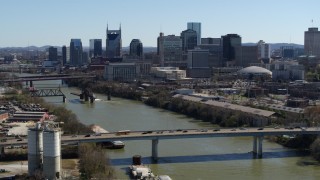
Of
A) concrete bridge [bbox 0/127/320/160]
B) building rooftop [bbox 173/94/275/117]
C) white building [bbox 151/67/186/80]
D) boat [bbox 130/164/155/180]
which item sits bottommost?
boat [bbox 130/164/155/180]

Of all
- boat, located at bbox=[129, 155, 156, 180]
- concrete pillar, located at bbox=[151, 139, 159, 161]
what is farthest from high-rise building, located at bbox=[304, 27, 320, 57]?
boat, located at bbox=[129, 155, 156, 180]

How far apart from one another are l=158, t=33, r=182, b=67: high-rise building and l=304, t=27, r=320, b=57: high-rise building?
1479 cm

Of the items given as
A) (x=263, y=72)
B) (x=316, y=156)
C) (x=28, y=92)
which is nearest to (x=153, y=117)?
(x=316, y=156)

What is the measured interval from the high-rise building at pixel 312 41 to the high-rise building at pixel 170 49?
14.8 m

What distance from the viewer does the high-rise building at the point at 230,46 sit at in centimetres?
4409

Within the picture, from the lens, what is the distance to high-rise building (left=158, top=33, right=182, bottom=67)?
4488 centimetres

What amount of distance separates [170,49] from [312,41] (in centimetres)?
1669

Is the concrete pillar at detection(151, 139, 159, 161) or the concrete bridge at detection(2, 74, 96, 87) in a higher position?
the concrete bridge at detection(2, 74, 96, 87)

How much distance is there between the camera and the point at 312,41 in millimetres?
55406

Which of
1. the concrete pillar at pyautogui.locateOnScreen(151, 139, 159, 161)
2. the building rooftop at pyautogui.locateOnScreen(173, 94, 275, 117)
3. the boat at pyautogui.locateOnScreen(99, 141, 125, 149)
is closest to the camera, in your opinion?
the concrete pillar at pyautogui.locateOnScreen(151, 139, 159, 161)

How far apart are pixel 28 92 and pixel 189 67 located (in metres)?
14.1

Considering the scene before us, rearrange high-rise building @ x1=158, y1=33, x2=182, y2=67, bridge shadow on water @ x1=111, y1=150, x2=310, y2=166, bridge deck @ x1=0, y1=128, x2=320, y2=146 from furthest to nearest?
high-rise building @ x1=158, y1=33, x2=182, y2=67, bridge deck @ x1=0, y1=128, x2=320, y2=146, bridge shadow on water @ x1=111, y1=150, x2=310, y2=166

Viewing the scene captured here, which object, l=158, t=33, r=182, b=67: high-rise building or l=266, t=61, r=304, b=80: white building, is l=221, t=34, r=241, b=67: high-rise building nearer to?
l=158, t=33, r=182, b=67: high-rise building

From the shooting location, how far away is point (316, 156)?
11.8 m
